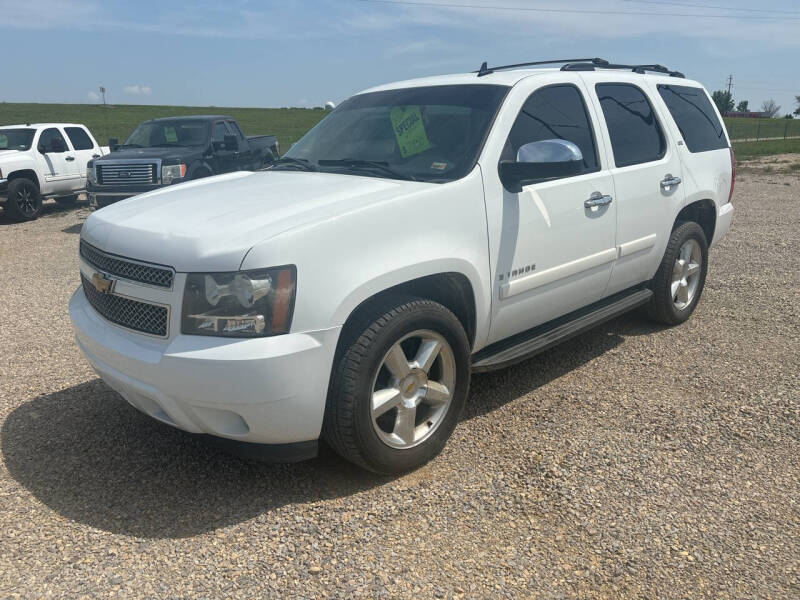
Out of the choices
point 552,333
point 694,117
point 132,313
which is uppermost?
point 694,117

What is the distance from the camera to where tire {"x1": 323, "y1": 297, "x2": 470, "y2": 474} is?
9.29 ft

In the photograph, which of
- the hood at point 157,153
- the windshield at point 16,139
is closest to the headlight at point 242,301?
the hood at point 157,153

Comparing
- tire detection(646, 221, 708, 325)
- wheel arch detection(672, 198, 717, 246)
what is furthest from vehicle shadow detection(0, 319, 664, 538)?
wheel arch detection(672, 198, 717, 246)

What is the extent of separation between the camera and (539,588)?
246 cm

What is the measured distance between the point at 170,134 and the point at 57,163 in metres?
3.43

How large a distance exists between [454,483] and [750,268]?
580 centimetres

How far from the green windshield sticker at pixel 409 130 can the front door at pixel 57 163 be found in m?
11.8

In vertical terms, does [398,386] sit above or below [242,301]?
below

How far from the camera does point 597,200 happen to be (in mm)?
3957

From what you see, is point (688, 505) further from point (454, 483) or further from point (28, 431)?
point (28, 431)

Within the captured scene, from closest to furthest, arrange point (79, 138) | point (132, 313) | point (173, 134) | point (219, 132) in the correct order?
point (132, 313) → point (173, 134) → point (219, 132) → point (79, 138)

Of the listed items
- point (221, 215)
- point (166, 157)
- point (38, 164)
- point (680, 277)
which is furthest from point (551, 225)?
point (38, 164)

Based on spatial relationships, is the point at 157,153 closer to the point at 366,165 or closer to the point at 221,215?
the point at 366,165

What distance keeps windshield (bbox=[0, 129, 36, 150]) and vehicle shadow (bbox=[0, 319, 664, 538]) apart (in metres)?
11.1
